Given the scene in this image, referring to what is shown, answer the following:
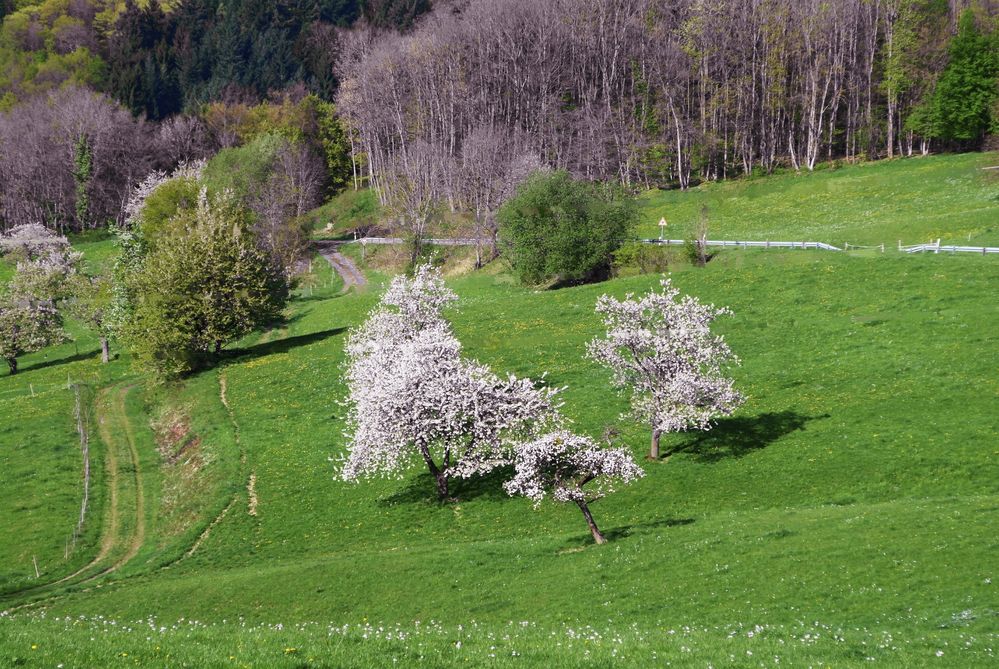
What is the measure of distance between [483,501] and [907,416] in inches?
894

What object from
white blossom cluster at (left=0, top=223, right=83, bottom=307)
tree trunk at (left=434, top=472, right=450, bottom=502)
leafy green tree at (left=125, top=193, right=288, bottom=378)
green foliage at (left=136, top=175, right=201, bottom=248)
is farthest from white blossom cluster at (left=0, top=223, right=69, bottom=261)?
tree trunk at (left=434, top=472, right=450, bottom=502)

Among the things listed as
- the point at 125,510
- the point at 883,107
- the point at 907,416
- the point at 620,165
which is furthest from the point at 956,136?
the point at 125,510

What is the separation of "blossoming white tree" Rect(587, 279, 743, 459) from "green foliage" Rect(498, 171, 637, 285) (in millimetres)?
41351

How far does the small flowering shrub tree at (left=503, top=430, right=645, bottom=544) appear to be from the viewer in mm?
35250

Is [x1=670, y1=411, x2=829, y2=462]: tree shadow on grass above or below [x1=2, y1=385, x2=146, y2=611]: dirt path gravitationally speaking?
above

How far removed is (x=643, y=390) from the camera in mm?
46750

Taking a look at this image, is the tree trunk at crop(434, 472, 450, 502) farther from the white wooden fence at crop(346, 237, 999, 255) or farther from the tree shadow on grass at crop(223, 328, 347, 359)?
the white wooden fence at crop(346, 237, 999, 255)

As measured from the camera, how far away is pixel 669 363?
46.2 metres

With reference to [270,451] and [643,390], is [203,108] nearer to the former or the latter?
[270,451]

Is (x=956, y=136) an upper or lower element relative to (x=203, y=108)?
lower

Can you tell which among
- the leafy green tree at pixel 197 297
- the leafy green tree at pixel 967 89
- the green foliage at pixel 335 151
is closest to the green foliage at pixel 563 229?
the leafy green tree at pixel 197 297

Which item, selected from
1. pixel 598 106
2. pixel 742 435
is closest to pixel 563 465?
pixel 742 435

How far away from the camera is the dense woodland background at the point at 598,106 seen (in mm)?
118688

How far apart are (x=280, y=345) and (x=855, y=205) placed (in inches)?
2591
